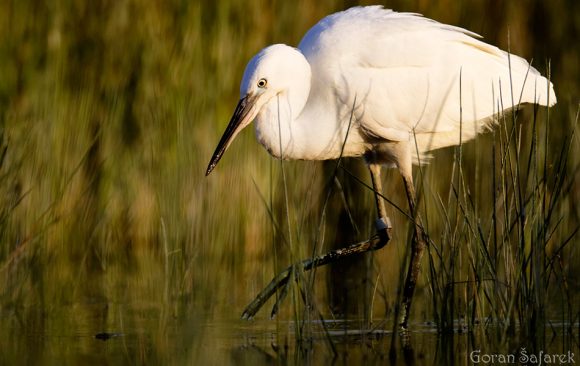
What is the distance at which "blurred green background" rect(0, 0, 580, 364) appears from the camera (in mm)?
5281

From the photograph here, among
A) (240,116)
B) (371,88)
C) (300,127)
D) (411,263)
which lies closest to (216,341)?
(240,116)

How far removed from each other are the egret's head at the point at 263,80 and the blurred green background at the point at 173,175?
0.37 metres

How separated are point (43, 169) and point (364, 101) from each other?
181 centimetres

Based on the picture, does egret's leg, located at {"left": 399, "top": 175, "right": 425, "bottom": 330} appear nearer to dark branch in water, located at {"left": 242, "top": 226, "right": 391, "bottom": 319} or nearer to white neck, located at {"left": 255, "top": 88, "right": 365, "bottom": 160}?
dark branch in water, located at {"left": 242, "top": 226, "right": 391, "bottom": 319}

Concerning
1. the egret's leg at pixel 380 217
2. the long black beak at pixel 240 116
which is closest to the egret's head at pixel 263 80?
the long black beak at pixel 240 116

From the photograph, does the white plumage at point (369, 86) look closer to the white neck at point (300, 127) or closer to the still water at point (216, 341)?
the white neck at point (300, 127)

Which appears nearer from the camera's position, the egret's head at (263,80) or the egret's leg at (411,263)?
the egret's head at (263,80)

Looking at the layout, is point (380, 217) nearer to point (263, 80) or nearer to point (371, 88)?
point (371, 88)

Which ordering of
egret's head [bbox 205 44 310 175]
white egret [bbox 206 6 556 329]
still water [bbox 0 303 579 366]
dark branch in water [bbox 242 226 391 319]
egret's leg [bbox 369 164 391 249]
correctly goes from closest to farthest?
still water [bbox 0 303 579 366] < dark branch in water [bbox 242 226 391 319] < egret's head [bbox 205 44 310 175] < white egret [bbox 206 6 556 329] < egret's leg [bbox 369 164 391 249]

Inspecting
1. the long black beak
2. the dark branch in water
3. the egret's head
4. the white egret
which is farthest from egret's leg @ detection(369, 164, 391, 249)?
the long black beak

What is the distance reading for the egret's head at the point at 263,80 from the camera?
5.23 meters

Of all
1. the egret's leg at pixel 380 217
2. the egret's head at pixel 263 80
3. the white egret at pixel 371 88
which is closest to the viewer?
the egret's head at pixel 263 80

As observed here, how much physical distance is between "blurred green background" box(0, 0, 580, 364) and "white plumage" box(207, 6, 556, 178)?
0.94ft

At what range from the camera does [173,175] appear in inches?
223
